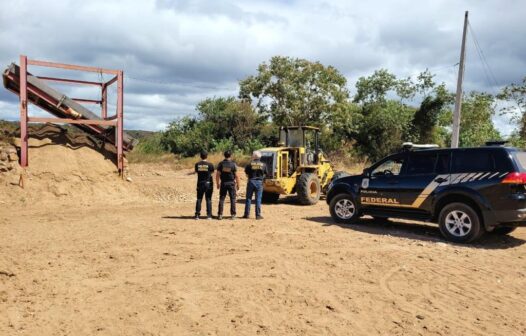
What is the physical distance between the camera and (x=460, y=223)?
8.49 meters

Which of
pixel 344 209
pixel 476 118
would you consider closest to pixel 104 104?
pixel 344 209

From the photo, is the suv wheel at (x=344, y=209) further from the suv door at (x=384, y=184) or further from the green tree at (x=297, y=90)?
the green tree at (x=297, y=90)

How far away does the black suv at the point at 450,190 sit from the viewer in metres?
7.92

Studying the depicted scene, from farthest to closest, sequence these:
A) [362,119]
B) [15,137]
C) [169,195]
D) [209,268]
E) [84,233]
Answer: [362,119] → [169,195] → [15,137] → [84,233] → [209,268]

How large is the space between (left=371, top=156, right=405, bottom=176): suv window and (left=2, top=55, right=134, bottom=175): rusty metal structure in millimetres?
8684

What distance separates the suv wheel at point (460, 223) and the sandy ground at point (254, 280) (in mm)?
250

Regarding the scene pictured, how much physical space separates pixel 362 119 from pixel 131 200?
70.6ft

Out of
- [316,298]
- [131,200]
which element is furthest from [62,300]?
[131,200]

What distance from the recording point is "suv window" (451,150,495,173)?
27.0 feet

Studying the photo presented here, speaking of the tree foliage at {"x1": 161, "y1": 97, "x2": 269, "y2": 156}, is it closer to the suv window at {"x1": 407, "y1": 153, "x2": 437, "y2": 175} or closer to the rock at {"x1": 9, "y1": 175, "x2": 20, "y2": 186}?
the rock at {"x1": 9, "y1": 175, "x2": 20, "y2": 186}

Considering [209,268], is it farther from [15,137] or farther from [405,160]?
[15,137]

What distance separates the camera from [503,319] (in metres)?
4.81

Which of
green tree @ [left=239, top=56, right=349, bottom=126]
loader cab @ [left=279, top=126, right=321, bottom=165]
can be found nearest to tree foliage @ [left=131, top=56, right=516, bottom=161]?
green tree @ [left=239, top=56, right=349, bottom=126]

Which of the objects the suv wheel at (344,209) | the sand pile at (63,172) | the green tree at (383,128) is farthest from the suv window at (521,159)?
the green tree at (383,128)
